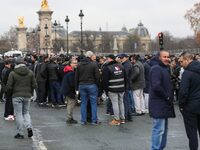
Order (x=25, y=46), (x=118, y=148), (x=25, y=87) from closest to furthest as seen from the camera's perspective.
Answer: (x=118, y=148) < (x=25, y=87) < (x=25, y=46)

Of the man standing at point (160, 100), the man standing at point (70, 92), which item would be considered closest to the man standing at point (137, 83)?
the man standing at point (70, 92)

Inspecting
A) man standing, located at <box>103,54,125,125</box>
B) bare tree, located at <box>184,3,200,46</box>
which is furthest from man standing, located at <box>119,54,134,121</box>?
bare tree, located at <box>184,3,200,46</box>

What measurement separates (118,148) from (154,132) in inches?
56.3

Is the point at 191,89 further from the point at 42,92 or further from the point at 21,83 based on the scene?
the point at 42,92

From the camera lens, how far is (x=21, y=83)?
1282 cm

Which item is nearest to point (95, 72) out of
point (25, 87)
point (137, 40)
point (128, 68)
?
point (128, 68)

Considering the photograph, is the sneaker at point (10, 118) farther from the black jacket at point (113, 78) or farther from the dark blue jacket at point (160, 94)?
the dark blue jacket at point (160, 94)

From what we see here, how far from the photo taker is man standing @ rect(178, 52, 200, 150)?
9.70 m

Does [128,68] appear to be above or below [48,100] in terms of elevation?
above

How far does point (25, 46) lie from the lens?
130625mm

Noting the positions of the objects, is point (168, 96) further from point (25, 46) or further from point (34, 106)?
point (25, 46)

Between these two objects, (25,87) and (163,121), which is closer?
(163,121)

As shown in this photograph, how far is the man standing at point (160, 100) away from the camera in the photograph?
10.1 m

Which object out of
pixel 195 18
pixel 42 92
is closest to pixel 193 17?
pixel 195 18
